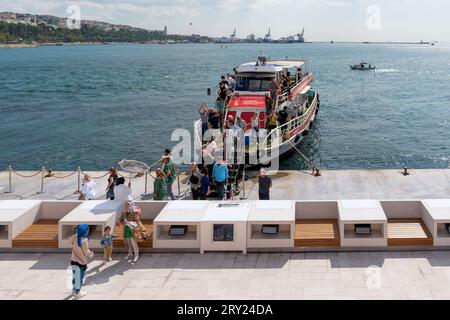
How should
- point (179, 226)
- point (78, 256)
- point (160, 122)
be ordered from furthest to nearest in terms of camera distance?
point (160, 122)
point (179, 226)
point (78, 256)

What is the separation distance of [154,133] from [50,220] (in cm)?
3240

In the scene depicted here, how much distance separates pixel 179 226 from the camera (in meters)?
13.1

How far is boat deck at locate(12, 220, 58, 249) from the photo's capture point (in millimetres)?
13211

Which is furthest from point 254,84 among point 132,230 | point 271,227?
point 132,230

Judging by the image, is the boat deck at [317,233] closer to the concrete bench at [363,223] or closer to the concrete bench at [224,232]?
the concrete bench at [363,223]

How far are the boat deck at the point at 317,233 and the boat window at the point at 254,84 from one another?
1782cm

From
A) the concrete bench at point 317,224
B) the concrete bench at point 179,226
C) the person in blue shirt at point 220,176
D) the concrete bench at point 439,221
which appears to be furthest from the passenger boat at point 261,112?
the concrete bench at point 439,221

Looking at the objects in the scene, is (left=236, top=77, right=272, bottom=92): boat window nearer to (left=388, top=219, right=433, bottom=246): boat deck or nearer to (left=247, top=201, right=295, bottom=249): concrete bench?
(left=388, top=219, right=433, bottom=246): boat deck

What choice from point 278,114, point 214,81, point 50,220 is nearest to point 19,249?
point 50,220

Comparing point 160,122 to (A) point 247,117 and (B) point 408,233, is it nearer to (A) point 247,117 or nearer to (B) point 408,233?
(A) point 247,117

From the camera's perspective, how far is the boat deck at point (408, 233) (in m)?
12.6

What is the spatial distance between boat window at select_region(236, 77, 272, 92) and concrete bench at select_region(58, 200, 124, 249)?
1822 centimetres

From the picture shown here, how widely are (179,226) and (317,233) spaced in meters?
3.36

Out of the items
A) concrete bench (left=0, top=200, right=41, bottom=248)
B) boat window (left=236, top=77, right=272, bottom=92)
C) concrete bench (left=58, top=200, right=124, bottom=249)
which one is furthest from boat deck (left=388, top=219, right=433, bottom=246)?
Answer: boat window (left=236, top=77, right=272, bottom=92)
